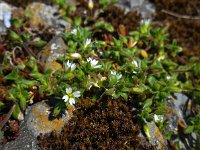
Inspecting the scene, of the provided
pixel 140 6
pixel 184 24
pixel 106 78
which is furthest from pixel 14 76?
pixel 184 24

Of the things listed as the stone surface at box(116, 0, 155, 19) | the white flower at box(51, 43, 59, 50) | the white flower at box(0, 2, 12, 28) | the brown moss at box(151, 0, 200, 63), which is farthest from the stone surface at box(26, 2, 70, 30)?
the brown moss at box(151, 0, 200, 63)

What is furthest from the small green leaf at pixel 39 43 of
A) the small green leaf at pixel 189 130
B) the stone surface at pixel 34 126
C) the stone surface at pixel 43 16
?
the small green leaf at pixel 189 130

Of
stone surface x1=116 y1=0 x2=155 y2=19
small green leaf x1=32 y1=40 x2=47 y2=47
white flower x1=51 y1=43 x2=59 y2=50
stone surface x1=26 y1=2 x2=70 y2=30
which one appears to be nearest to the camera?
white flower x1=51 y1=43 x2=59 y2=50

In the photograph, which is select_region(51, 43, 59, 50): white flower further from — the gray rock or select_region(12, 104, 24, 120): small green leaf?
the gray rock

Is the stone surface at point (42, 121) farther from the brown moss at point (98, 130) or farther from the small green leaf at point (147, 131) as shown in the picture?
the small green leaf at point (147, 131)

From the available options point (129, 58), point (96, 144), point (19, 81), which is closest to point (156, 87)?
point (129, 58)
